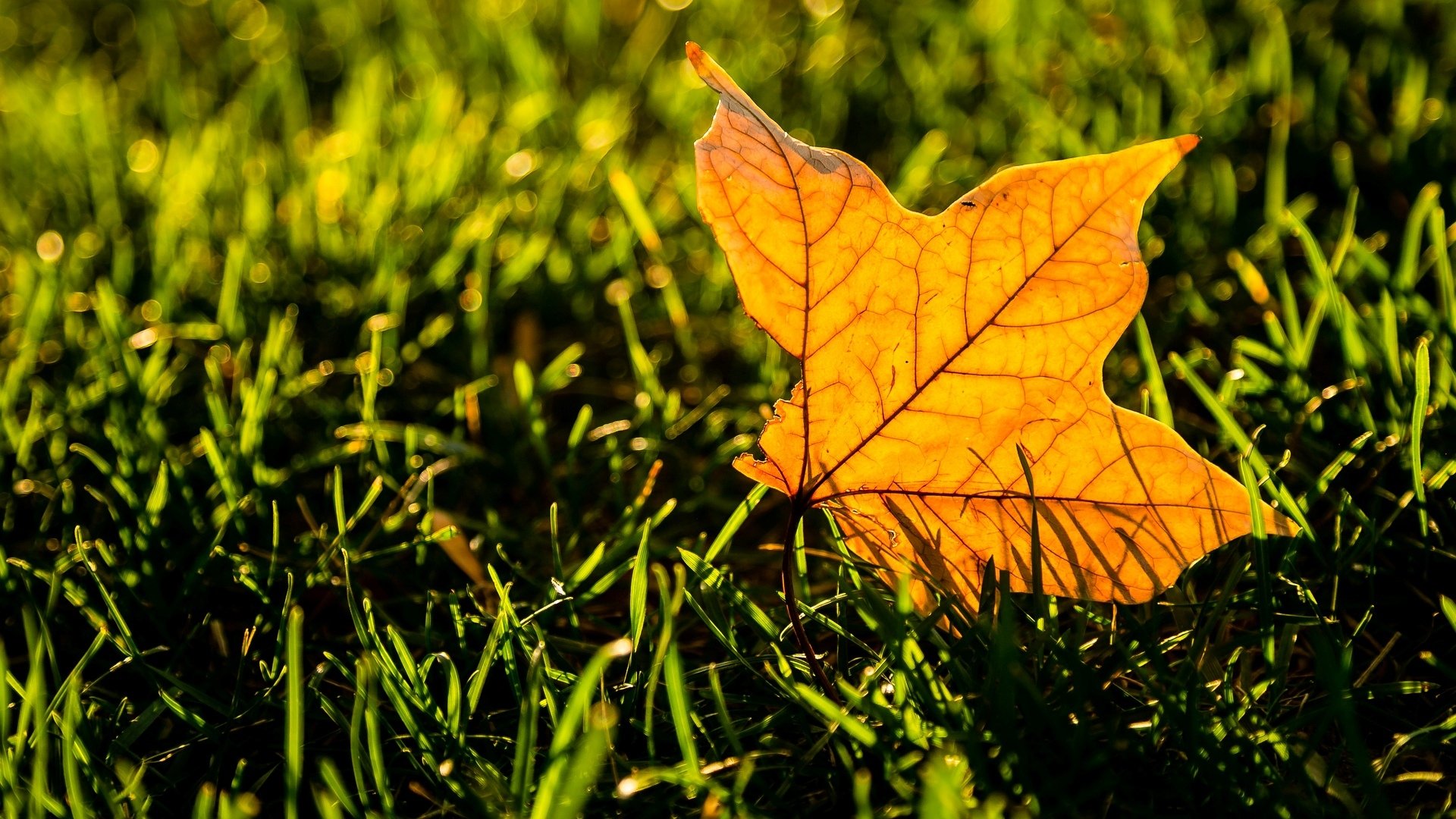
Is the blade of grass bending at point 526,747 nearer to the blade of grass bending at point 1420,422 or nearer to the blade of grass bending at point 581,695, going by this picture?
the blade of grass bending at point 581,695

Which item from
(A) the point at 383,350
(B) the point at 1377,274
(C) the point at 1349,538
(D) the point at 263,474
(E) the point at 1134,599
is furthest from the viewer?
(A) the point at 383,350

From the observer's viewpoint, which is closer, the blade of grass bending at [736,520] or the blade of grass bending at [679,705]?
the blade of grass bending at [679,705]

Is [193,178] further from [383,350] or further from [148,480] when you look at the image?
[148,480]

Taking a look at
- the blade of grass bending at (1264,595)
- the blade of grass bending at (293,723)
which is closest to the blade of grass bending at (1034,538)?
the blade of grass bending at (1264,595)

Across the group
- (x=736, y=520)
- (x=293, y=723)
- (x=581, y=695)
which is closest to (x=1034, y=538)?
(x=736, y=520)

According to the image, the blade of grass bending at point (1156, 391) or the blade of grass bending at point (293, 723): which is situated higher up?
the blade of grass bending at point (1156, 391)

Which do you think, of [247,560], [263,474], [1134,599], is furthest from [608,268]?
[1134,599]
